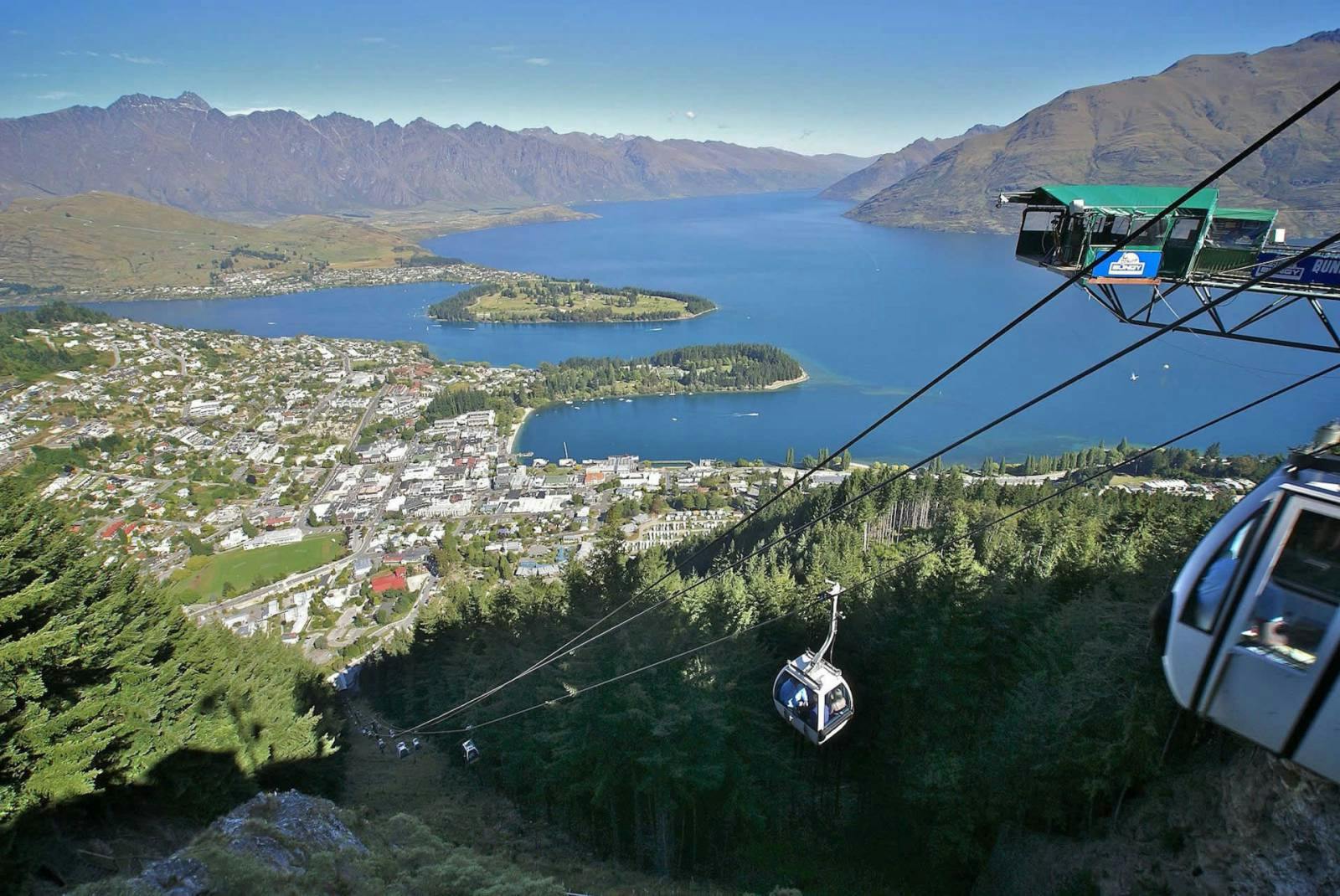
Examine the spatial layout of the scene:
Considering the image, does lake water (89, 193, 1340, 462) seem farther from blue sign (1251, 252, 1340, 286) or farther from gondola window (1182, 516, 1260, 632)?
gondola window (1182, 516, 1260, 632)

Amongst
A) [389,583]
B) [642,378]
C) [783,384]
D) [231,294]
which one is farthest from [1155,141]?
[231,294]

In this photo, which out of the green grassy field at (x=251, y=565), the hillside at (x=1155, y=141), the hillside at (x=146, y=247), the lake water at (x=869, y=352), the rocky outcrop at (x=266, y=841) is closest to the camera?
the rocky outcrop at (x=266, y=841)

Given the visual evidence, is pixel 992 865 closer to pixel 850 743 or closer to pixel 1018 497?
pixel 850 743

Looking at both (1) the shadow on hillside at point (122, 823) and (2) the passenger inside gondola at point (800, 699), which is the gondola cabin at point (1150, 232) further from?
(1) the shadow on hillside at point (122, 823)

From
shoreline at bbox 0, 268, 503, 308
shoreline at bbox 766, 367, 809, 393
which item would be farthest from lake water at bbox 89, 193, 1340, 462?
shoreline at bbox 0, 268, 503, 308

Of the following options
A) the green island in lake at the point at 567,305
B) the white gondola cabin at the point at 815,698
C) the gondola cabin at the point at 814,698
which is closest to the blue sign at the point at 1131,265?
the white gondola cabin at the point at 815,698

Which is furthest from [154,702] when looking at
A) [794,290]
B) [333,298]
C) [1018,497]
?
[333,298]

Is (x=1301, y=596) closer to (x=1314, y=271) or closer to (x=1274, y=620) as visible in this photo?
(x=1274, y=620)
